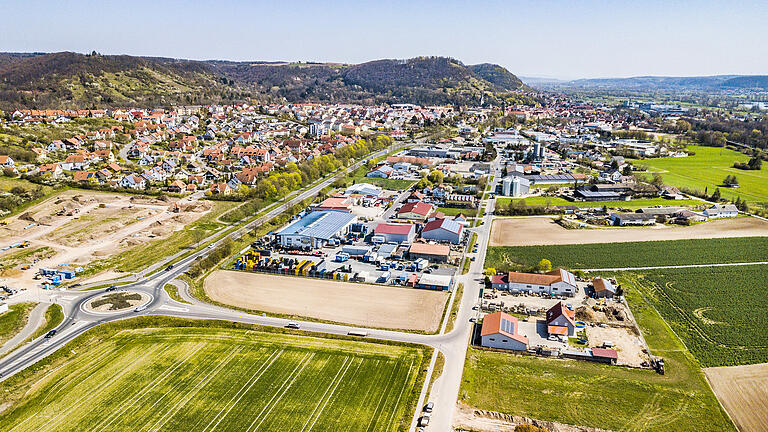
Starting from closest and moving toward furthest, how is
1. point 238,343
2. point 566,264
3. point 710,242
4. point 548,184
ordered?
point 238,343
point 566,264
point 710,242
point 548,184

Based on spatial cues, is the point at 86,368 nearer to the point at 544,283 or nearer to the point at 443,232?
the point at 544,283

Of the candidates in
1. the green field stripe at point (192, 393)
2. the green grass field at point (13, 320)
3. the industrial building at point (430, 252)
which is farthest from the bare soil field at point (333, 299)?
the green grass field at point (13, 320)

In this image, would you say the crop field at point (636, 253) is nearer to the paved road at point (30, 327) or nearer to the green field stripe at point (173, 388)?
the green field stripe at point (173, 388)

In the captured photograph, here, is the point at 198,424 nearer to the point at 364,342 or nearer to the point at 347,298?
the point at 364,342

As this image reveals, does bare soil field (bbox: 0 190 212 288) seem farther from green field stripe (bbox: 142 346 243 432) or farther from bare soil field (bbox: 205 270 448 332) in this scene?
green field stripe (bbox: 142 346 243 432)

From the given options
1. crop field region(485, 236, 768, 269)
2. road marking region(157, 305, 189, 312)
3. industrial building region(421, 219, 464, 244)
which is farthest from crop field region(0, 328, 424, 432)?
industrial building region(421, 219, 464, 244)

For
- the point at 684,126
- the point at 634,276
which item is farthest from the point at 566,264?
the point at 684,126

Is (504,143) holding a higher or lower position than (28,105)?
lower

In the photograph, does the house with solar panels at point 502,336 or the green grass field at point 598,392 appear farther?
the house with solar panels at point 502,336
